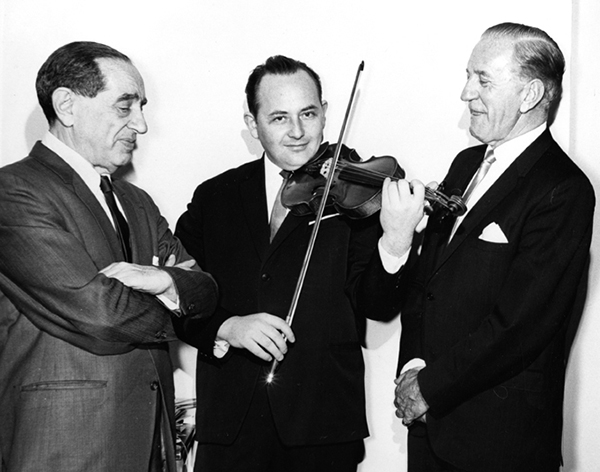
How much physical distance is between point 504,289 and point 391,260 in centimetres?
38

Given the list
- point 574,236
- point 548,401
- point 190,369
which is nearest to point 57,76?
point 190,369

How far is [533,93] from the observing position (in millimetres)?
2609

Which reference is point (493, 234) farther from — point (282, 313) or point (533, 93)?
point (282, 313)

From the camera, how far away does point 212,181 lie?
316 centimetres

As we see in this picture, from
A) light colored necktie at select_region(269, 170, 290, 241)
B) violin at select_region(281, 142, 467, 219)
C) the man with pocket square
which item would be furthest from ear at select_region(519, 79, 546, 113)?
light colored necktie at select_region(269, 170, 290, 241)

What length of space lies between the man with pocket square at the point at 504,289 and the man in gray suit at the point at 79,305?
0.79 metres

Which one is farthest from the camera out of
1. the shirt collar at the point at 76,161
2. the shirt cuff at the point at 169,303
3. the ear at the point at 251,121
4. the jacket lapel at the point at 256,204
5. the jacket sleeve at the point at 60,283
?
the ear at the point at 251,121

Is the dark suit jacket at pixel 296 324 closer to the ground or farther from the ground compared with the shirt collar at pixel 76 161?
closer to the ground

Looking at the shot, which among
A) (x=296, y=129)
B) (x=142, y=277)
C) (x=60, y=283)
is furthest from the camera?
(x=296, y=129)

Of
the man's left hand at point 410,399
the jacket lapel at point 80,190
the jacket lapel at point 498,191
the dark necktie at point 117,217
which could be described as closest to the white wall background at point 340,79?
the jacket lapel at point 498,191

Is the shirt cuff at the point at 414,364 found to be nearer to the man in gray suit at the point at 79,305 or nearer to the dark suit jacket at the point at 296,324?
the dark suit jacket at the point at 296,324

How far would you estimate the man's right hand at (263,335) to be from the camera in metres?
2.65

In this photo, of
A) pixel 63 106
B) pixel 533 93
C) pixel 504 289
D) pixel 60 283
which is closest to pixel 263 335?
pixel 60 283

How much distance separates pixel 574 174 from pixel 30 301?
171cm
